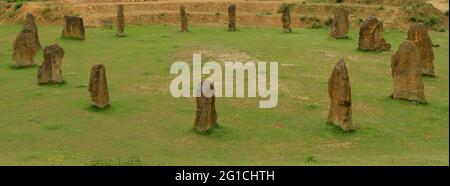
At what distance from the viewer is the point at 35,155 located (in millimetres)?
13656

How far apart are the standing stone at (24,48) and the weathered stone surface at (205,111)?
11.0 m

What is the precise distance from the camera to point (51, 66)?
2117cm

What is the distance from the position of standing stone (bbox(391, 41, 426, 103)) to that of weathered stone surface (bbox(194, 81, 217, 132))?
6409 millimetres

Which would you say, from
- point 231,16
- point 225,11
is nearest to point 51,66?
point 231,16

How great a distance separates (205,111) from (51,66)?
24.9 ft

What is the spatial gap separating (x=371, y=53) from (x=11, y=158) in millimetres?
18614

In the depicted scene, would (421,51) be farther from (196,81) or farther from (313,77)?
(196,81)

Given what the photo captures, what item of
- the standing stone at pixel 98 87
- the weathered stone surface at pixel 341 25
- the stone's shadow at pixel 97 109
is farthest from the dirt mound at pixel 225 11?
the standing stone at pixel 98 87

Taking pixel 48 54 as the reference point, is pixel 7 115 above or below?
below

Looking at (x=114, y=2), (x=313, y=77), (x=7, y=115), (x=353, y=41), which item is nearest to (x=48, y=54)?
(x=7, y=115)

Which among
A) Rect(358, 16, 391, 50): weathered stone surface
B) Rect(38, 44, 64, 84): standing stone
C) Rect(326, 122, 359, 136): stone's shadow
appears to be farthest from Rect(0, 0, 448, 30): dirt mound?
Rect(326, 122, 359, 136): stone's shadow

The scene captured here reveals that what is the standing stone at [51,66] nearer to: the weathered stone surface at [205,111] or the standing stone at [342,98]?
the weathered stone surface at [205,111]

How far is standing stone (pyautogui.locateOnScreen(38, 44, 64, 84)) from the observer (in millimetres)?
20922

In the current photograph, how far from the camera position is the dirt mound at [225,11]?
132 feet
